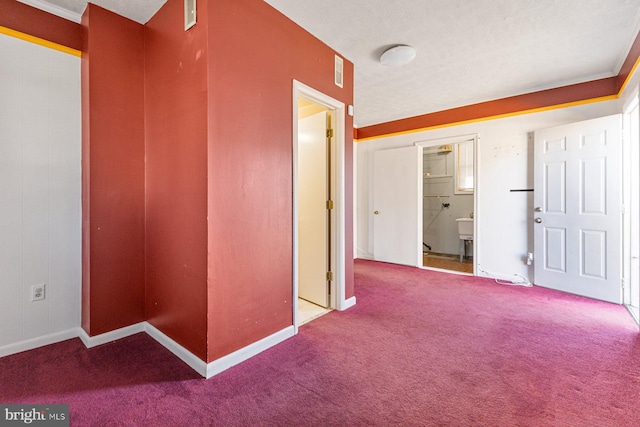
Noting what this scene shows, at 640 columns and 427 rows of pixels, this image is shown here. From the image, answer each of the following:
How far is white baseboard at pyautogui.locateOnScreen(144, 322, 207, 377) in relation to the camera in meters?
1.81

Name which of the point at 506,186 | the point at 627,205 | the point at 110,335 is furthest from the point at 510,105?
the point at 110,335

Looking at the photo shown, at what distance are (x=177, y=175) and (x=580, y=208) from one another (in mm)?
4183

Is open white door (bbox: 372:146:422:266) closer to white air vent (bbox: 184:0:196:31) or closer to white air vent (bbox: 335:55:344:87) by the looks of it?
white air vent (bbox: 335:55:344:87)

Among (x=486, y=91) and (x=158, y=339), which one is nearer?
(x=158, y=339)

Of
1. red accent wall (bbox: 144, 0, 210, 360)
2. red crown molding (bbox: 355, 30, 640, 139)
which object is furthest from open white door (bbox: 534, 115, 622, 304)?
red accent wall (bbox: 144, 0, 210, 360)

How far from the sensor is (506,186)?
394 centimetres

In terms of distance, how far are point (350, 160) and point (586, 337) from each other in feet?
8.17

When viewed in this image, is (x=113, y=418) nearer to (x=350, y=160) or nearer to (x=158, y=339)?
(x=158, y=339)

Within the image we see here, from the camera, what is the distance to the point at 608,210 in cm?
308

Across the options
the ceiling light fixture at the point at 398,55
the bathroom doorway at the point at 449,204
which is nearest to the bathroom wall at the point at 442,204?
the bathroom doorway at the point at 449,204

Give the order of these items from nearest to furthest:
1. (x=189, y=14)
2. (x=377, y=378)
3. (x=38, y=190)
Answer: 1. (x=377, y=378)
2. (x=189, y=14)
3. (x=38, y=190)

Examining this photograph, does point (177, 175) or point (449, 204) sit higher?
point (177, 175)

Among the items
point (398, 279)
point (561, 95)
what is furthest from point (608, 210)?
point (398, 279)

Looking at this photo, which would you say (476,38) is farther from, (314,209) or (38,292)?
(38,292)
